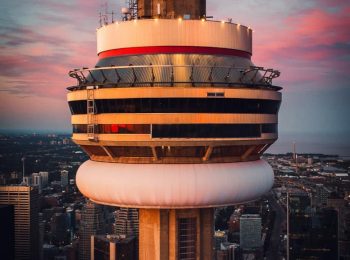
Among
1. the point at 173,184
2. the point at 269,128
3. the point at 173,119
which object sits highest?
the point at 173,119

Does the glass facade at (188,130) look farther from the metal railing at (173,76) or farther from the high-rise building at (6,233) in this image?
the high-rise building at (6,233)

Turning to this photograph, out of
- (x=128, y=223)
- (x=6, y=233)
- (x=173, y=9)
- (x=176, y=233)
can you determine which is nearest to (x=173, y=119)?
(x=173, y=9)

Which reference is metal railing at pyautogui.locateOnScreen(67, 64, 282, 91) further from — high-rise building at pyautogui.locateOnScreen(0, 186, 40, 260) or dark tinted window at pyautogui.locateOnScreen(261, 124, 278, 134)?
high-rise building at pyautogui.locateOnScreen(0, 186, 40, 260)

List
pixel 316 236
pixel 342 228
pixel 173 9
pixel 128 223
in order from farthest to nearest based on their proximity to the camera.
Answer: pixel 128 223 → pixel 342 228 → pixel 316 236 → pixel 173 9

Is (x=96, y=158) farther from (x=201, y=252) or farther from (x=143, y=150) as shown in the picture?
(x=201, y=252)

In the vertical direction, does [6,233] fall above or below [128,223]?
above

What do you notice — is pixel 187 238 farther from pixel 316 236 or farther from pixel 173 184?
pixel 316 236

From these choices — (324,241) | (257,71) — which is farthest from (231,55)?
(324,241)
